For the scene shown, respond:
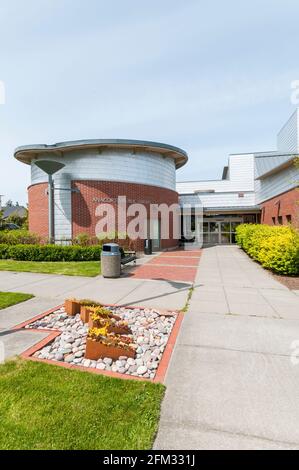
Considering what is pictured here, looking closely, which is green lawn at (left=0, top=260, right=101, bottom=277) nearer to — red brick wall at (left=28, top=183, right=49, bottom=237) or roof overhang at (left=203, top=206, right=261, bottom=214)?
red brick wall at (left=28, top=183, right=49, bottom=237)

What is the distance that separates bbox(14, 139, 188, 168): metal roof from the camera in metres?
17.3

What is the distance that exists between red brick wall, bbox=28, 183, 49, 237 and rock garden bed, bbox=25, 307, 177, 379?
45.3 feet

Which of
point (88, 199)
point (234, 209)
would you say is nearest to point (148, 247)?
point (88, 199)

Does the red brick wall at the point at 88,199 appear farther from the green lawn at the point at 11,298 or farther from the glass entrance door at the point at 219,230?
the glass entrance door at the point at 219,230

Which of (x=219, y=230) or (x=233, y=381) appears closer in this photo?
(x=233, y=381)

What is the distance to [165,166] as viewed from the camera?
827 inches

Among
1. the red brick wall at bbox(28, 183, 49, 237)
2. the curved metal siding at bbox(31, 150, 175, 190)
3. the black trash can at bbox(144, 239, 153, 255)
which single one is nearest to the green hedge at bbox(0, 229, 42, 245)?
the red brick wall at bbox(28, 183, 49, 237)

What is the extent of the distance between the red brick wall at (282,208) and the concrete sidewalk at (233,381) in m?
8.96

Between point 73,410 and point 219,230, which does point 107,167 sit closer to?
point 219,230

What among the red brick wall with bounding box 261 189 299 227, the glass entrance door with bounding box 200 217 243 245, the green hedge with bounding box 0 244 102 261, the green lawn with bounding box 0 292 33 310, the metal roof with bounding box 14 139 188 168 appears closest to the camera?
the green lawn with bounding box 0 292 33 310

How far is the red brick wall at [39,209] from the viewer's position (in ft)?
61.2

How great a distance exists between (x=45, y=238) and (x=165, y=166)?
1056 centimetres

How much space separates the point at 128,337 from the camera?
4.59 meters

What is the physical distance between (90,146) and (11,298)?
42.7ft
